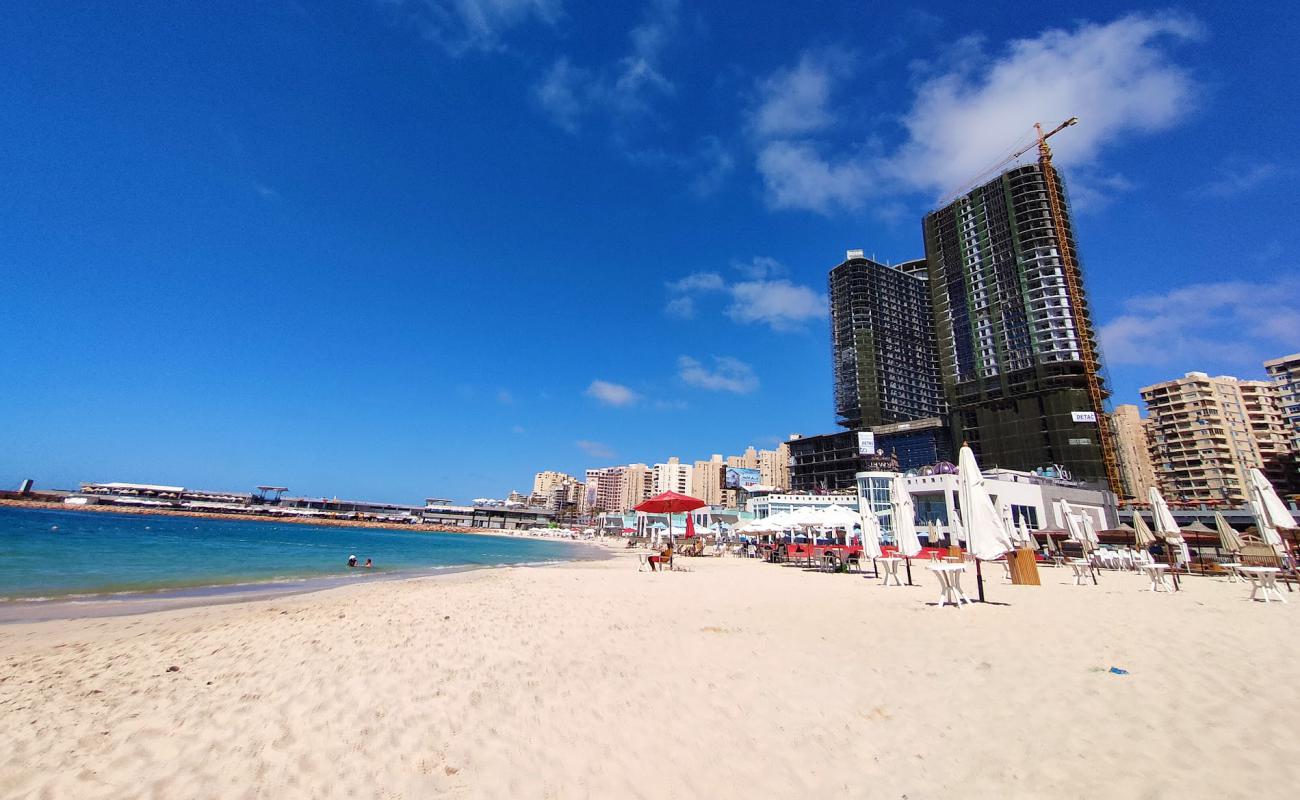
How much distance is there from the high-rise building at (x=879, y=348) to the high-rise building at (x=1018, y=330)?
16782mm

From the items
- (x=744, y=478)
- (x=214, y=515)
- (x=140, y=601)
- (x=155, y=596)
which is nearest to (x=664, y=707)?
(x=140, y=601)

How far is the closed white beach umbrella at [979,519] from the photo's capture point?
424 inches

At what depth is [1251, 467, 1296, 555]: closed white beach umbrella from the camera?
14.4 metres

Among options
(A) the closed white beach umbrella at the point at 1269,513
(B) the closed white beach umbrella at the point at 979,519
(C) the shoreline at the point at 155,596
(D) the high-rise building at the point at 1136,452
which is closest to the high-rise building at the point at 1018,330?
(D) the high-rise building at the point at 1136,452

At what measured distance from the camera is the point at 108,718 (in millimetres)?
4867

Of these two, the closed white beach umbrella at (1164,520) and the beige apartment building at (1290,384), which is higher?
the beige apartment building at (1290,384)

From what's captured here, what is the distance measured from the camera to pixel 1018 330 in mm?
79875

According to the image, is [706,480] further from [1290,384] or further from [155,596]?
[155,596]

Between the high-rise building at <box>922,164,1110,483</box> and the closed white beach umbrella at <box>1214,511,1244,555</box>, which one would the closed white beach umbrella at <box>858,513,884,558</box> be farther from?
the high-rise building at <box>922,164,1110,483</box>

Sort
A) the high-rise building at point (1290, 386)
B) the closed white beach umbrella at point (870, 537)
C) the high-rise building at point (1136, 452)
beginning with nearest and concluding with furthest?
the closed white beach umbrella at point (870, 537), the high-rise building at point (1290, 386), the high-rise building at point (1136, 452)

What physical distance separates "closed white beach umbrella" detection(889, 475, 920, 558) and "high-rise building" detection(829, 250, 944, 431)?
9546cm

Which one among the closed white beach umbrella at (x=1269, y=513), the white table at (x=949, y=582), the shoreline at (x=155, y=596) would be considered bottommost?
the shoreline at (x=155, y=596)

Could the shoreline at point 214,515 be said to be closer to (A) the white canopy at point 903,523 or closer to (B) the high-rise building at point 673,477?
(B) the high-rise building at point 673,477

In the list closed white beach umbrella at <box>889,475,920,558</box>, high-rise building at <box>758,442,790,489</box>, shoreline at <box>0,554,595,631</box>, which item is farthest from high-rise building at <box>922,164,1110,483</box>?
high-rise building at <box>758,442,790,489</box>
